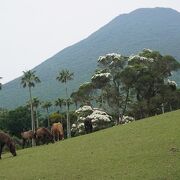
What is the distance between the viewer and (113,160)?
62.8ft

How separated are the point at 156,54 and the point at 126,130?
34.8 m

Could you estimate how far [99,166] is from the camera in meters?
18.1

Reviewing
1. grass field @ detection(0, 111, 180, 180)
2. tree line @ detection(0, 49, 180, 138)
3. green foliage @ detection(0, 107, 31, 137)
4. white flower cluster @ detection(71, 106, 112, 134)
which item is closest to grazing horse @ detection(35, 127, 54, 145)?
grass field @ detection(0, 111, 180, 180)

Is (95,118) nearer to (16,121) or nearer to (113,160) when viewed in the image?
(16,121)

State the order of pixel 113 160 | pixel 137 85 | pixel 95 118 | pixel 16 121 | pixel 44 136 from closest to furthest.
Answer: pixel 113 160 → pixel 44 136 → pixel 95 118 → pixel 137 85 → pixel 16 121

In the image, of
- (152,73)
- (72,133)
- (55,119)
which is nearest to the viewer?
(152,73)

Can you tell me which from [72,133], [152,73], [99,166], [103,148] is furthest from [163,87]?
[99,166]

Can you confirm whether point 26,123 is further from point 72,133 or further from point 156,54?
point 156,54

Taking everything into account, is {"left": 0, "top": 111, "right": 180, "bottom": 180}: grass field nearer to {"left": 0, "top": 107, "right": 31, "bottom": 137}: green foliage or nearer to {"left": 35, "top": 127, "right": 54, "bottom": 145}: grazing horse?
{"left": 35, "top": 127, "right": 54, "bottom": 145}: grazing horse

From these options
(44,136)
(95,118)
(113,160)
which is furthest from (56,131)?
(95,118)

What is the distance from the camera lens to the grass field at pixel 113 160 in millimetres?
16094

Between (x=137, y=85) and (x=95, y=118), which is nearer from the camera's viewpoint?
(x=95, y=118)

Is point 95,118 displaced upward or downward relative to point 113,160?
upward

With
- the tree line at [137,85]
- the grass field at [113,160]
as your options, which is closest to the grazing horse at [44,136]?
the grass field at [113,160]
